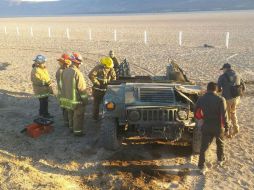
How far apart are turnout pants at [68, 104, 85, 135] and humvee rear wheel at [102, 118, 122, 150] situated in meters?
1.16

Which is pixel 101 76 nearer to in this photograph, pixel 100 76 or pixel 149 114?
pixel 100 76

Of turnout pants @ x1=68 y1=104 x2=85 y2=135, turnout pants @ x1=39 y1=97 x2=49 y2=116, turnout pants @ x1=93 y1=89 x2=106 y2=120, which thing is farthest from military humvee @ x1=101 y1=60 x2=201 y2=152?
turnout pants @ x1=39 y1=97 x2=49 y2=116

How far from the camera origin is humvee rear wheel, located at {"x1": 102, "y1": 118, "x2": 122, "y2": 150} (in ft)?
24.4

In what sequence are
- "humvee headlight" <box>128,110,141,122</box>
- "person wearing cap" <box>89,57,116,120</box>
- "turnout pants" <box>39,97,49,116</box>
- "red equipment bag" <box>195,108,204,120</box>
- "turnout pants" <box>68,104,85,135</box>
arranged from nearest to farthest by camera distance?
1. "red equipment bag" <box>195,108,204,120</box>
2. "humvee headlight" <box>128,110,141,122</box>
3. "turnout pants" <box>68,104,85,135</box>
4. "person wearing cap" <box>89,57,116,120</box>
5. "turnout pants" <box>39,97,49,116</box>

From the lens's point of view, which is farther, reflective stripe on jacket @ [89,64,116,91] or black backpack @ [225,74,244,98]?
reflective stripe on jacket @ [89,64,116,91]

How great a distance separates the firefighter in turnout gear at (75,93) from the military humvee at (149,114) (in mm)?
807

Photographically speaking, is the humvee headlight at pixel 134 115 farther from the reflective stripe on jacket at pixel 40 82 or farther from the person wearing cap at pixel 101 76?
the reflective stripe on jacket at pixel 40 82

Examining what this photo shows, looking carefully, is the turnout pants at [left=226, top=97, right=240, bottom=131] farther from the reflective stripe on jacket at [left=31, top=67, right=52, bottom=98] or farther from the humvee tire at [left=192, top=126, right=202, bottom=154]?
the reflective stripe on jacket at [left=31, top=67, right=52, bottom=98]

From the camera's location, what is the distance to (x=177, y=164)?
7289mm

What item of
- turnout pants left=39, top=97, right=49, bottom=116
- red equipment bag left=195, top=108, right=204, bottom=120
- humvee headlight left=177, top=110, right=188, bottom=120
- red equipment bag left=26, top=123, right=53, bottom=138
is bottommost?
red equipment bag left=26, top=123, right=53, bottom=138

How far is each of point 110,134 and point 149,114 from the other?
811 millimetres

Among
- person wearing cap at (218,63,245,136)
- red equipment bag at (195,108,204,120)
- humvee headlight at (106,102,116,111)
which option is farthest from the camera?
person wearing cap at (218,63,245,136)

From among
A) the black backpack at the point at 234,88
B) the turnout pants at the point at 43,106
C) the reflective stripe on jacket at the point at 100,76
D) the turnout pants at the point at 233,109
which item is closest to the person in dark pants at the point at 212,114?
the black backpack at the point at 234,88

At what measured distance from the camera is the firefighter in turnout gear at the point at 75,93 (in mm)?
8383
